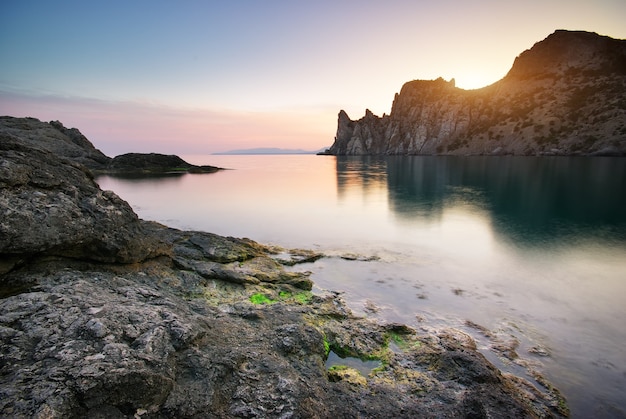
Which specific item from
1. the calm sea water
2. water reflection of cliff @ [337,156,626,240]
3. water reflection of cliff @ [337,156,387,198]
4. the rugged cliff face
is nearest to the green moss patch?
the calm sea water

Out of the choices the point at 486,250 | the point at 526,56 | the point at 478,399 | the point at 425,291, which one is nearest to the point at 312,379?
the point at 478,399

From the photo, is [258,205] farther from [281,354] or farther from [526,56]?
[526,56]

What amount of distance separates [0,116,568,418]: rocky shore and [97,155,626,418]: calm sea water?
1.61 metres

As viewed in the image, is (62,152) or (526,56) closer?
(62,152)

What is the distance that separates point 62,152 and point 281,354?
307 feet

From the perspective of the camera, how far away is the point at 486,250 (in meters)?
19.1

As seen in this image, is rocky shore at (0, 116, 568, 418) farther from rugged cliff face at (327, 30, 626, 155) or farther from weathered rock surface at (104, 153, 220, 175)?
rugged cliff face at (327, 30, 626, 155)

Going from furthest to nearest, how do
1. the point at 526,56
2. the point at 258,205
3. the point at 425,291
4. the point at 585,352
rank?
the point at 526,56 < the point at 258,205 < the point at 425,291 < the point at 585,352

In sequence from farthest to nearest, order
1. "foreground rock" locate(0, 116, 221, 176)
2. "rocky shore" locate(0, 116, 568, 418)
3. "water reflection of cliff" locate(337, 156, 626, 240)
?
"foreground rock" locate(0, 116, 221, 176) < "water reflection of cliff" locate(337, 156, 626, 240) < "rocky shore" locate(0, 116, 568, 418)

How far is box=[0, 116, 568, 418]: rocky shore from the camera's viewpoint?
16.3ft

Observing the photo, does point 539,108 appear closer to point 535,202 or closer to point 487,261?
point 535,202

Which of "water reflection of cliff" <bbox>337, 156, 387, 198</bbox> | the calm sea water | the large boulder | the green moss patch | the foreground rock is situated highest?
the foreground rock

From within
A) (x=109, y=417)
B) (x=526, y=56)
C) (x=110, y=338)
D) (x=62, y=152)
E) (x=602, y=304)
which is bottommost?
(x=602, y=304)

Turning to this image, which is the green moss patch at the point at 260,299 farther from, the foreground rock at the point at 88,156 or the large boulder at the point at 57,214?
the foreground rock at the point at 88,156
